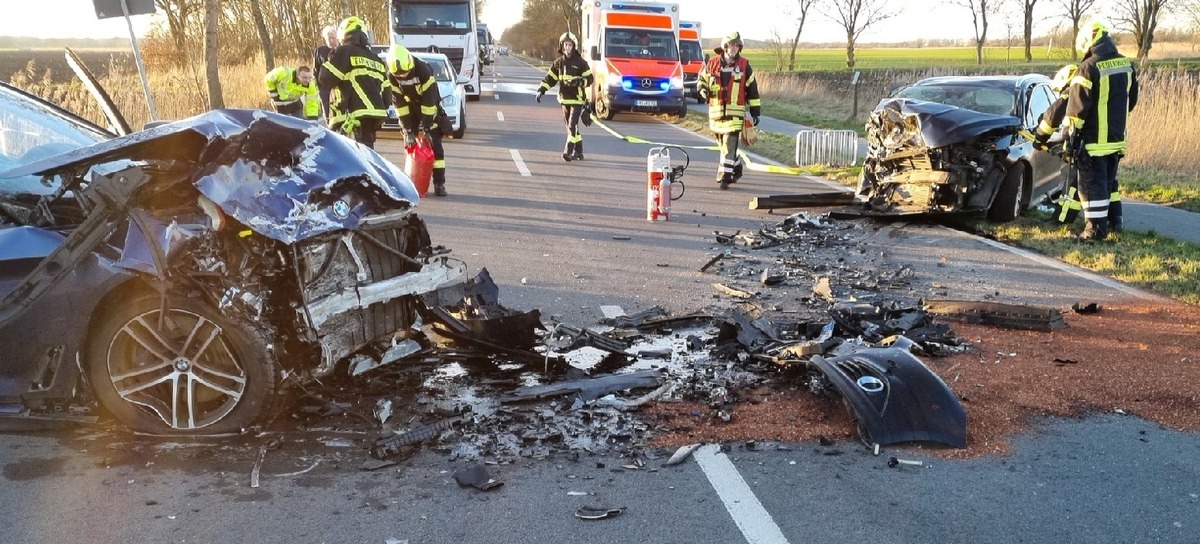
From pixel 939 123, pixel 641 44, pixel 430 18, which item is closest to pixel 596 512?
pixel 939 123

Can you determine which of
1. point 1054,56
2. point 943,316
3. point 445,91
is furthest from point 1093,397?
point 1054,56

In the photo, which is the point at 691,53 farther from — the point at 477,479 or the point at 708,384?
the point at 477,479

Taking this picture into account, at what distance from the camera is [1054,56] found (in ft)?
197

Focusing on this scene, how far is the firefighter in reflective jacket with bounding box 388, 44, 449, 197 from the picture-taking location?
453 inches

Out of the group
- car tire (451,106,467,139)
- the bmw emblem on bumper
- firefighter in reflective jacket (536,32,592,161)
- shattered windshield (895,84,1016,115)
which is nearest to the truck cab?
car tire (451,106,467,139)

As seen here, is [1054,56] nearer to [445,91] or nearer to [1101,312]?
[445,91]

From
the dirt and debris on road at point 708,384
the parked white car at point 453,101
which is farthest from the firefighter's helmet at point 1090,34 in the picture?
the parked white car at point 453,101

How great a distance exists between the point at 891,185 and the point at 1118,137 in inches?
88.4

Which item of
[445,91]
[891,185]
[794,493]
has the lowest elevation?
[794,493]

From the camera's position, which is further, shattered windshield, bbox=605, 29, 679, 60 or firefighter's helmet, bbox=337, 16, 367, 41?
shattered windshield, bbox=605, 29, 679, 60

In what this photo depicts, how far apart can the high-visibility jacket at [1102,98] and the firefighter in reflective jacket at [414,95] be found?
7039 millimetres

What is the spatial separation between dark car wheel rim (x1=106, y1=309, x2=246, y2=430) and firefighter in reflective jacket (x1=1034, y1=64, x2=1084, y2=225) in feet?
27.7

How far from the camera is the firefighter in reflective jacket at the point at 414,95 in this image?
11508 millimetres

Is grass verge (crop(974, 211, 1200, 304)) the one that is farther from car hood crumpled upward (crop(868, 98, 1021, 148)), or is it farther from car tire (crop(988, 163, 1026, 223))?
car hood crumpled upward (crop(868, 98, 1021, 148))
